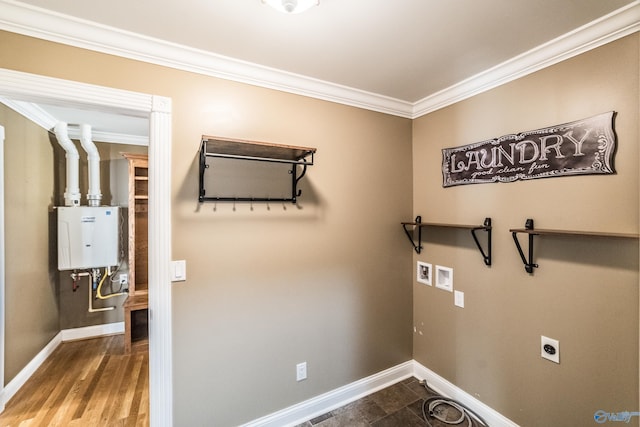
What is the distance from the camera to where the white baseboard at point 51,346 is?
2.21 meters

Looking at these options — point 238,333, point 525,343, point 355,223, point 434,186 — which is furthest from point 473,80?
point 238,333

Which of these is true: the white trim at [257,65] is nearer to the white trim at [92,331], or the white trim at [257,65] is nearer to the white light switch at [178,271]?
the white light switch at [178,271]

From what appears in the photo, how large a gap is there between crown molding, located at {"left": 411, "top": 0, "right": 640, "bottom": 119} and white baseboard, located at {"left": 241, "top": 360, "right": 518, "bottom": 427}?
7.10ft

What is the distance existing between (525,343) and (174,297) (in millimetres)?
2114

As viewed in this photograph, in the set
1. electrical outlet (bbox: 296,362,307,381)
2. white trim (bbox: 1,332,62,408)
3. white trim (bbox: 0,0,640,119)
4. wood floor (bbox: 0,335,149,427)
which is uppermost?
white trim (bbox: 0,0,640,119)

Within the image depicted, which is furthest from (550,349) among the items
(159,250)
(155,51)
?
(155,51)

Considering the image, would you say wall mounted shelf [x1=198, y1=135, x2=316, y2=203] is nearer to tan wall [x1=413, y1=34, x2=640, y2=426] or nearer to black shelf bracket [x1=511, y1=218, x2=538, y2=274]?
tan wall [x1=413, y1=34, x2=640, y2=426]

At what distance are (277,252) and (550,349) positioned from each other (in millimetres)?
1700

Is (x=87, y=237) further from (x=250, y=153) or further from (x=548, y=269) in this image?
(x=548, y=269)

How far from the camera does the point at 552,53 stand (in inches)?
60.2

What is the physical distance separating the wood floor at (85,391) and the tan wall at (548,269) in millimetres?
2453

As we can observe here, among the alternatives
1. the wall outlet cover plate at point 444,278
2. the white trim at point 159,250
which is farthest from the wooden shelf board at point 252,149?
the wall outlet cover plate at point 444,278

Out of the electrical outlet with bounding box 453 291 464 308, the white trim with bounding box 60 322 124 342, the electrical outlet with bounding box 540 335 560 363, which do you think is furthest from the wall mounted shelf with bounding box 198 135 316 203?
the white trim with bounding box 60 322 124 342

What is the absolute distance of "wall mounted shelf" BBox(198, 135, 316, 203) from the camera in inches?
61.2
